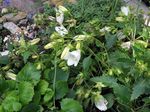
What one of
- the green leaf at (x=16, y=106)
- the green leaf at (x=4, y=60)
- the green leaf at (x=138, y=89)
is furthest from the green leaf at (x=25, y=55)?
the green leaf at (x=138, y=89)

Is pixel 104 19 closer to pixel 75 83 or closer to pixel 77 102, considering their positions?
pixel 75 83

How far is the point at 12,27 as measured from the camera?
11.5 ft

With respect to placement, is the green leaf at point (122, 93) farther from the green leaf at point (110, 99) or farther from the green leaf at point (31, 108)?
the green leaf at point (31, 108)

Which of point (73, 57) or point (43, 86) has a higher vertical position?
point (73, 57)

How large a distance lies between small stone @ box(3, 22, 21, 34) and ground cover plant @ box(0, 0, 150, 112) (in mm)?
390

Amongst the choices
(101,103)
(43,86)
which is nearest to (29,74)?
(43,86)

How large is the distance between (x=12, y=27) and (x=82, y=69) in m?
0.88

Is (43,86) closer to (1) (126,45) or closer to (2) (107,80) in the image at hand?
(2) (107,80)

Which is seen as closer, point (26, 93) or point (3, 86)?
point (26, 93)

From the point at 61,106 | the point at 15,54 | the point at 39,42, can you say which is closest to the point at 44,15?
the point at 39,42

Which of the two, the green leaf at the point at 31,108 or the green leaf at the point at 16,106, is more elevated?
the green leaf at the point at 16,106

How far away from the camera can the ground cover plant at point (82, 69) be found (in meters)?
2.57

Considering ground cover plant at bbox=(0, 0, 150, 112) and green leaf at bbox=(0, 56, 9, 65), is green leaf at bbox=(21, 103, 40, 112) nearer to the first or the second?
ground cover plant at bbox=(0, 0, 150, 112)

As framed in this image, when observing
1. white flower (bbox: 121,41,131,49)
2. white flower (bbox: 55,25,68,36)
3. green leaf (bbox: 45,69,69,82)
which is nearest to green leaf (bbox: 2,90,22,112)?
green leaf (bbox: 45,69,69,82)
